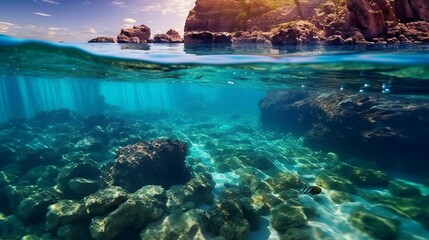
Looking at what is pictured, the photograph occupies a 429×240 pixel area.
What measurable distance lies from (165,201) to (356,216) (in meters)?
7.31

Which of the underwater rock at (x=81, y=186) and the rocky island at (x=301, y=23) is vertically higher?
the rocky island at (x=301, y=23)

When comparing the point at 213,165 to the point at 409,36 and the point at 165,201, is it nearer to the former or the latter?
the point at 165,201

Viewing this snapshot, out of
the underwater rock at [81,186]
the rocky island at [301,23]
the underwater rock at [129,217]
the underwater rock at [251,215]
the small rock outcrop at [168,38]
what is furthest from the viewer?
the small rock outcrop at [168,38]

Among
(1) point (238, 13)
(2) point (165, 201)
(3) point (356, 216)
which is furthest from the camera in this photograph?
(1) point (238, 13)

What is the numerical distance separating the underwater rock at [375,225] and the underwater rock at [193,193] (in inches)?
223

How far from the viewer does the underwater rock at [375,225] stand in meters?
8.52

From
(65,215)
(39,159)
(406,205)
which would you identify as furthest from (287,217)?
(39,159)

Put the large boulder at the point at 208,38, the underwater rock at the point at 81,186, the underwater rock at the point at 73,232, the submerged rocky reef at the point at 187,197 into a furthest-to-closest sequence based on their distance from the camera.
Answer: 1. the large boulder at the point at 208,38
2. the underwater rock at the point at 81,186
3. the submerged rocky reef at the point at 187,197
4. the underwater rock at the point at 73,232

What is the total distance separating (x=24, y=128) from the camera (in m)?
27.2

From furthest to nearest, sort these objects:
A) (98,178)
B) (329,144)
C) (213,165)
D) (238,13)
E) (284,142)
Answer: (284,142) → (238,13) → (329,144) → (213,165) → (98,178)

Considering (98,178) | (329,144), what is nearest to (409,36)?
(329,144)


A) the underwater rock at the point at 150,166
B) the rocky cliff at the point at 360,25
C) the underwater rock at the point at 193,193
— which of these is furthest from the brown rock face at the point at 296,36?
the underwater rock at the point at 193,193

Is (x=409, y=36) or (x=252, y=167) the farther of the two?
(x=252, y=167)

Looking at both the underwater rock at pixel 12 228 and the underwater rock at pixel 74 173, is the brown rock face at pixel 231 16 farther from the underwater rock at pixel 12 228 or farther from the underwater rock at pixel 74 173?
the underwater rock at pixel 12 228
